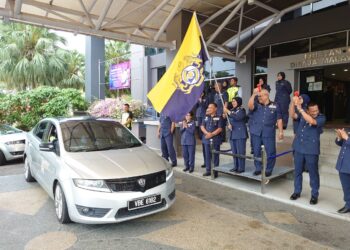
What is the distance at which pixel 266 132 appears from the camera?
6.48 meters

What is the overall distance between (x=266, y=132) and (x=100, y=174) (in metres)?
3.63

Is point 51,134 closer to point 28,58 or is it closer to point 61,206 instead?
point 61,206

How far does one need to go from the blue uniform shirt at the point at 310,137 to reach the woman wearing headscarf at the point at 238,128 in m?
1.58

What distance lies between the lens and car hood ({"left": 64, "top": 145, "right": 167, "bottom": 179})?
437cm

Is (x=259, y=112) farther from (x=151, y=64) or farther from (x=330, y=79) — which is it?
(x=151, y=64)

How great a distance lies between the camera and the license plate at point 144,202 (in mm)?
4292

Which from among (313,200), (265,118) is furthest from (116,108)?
(313,200)

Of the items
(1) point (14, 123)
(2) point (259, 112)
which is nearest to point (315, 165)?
(2) point (259, 112)

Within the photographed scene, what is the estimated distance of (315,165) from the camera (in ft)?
17.9

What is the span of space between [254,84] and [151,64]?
9951mm

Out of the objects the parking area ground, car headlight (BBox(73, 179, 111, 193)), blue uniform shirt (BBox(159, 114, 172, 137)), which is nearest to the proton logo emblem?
car headlight (BBox(73, 179, 111, 193))

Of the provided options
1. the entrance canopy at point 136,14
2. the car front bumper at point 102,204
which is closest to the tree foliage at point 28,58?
the entrance canopy at point 136,14

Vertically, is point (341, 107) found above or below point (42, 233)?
above

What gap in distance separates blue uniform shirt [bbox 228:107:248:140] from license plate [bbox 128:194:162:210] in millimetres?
3084
